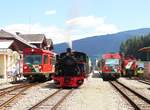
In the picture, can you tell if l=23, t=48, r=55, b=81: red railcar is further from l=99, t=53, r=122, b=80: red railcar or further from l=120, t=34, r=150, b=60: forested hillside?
l=120, t=34, r=150, b=60: forested hillside

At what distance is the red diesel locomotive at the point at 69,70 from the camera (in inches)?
1189

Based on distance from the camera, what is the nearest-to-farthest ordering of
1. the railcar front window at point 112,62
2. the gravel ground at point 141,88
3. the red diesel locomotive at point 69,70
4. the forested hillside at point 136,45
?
the gravel ground at point 141,88, the red diesel locomotive at point 69,70, the railcar front window at point 112,62, the forested hillside at point 136,45

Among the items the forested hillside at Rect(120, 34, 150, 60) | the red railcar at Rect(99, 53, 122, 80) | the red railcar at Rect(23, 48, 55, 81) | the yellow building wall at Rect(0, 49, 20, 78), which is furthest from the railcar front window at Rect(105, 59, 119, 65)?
the forested hillside at Rect(120, 34, 150, 60)

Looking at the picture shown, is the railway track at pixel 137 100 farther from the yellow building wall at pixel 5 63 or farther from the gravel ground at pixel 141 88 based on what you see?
the yellow building wall at pixel 5 63

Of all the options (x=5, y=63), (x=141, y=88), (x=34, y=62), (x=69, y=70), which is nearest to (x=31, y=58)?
(x=34, y=62)

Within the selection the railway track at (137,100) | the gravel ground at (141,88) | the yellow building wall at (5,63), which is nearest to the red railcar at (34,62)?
the gravel ground at (141,88)

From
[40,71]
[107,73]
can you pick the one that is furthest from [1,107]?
[107,73]

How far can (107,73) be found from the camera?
4644 centimetres

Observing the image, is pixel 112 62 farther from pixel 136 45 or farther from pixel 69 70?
pixel 136 45

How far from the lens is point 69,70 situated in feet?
99.2

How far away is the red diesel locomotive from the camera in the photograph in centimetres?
3020

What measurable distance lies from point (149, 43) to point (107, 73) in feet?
253

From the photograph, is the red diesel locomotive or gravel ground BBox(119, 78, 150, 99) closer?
gravel ground BBox(119, 78, 150, 99)

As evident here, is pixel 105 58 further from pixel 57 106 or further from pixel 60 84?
pixel 57 106
